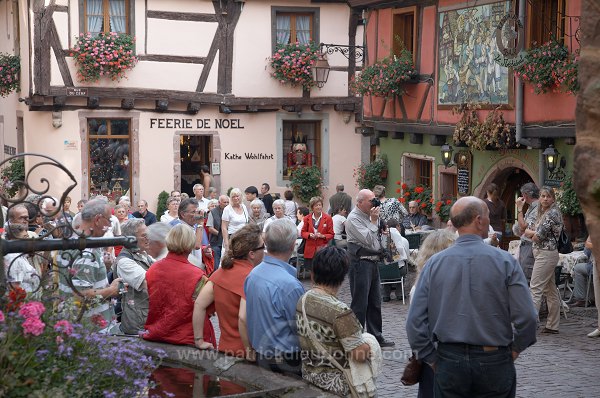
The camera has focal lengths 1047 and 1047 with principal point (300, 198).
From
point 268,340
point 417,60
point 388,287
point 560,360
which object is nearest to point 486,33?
point 417,60

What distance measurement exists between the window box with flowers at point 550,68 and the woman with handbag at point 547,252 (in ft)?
11.0

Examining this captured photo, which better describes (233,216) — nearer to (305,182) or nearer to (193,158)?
(305,182)

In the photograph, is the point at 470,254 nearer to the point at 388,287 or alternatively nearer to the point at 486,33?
the point at 388,287

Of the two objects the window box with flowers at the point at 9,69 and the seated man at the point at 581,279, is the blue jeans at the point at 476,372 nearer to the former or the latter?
the seated man at the point at 581,279

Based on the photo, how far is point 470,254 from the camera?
539cm

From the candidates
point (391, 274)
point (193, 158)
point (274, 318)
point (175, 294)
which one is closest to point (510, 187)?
point (391, 274)

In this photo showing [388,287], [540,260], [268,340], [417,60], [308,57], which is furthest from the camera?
[308,57]

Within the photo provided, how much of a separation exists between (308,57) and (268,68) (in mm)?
1016

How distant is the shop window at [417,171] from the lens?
2025 centimetres

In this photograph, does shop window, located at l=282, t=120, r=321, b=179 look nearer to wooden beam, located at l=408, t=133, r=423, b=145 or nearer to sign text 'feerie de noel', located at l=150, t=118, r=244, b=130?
sign text 'feerie de noel', located at l=150, t=118, r=244, b=130

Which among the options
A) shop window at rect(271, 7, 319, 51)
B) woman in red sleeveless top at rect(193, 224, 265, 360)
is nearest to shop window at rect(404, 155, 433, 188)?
shop window at rect(271, 7, 319, 51)

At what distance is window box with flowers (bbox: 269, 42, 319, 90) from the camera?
2231 cm

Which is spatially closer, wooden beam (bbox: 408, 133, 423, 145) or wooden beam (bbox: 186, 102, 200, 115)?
wooden beam (bbox: 408, 133, 423, 145)

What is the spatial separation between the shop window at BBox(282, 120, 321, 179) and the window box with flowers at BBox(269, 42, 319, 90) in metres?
1.32
